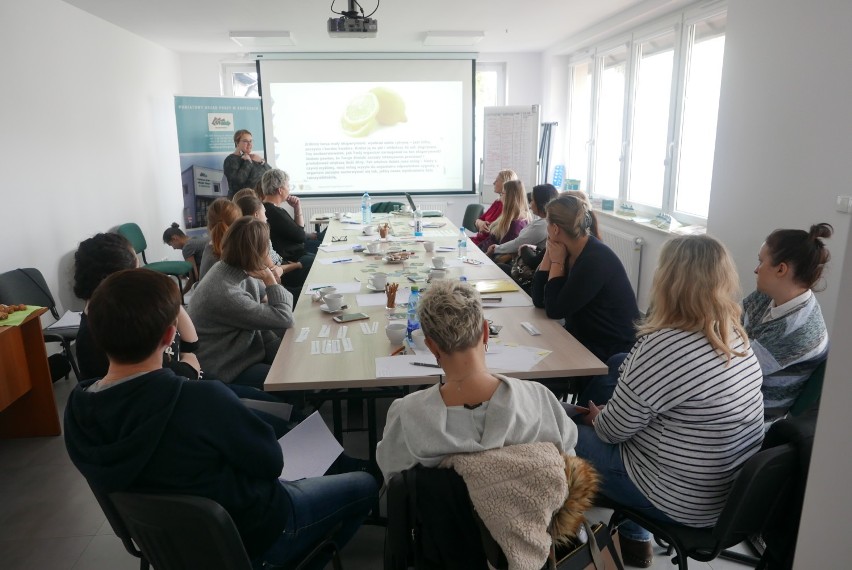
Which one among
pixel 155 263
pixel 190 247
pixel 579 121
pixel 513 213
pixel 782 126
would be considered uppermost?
pixel 579 121

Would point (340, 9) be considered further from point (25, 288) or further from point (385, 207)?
point (25, 288)

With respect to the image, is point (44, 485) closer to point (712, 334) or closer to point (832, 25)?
point (712, 334)

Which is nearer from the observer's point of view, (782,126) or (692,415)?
(692,415)

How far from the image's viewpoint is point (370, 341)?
8.13ft

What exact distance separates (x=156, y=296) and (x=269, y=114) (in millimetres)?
7262

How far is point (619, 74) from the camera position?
674cm

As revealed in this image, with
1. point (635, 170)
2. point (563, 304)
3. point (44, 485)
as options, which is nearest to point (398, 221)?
point (635, 170)

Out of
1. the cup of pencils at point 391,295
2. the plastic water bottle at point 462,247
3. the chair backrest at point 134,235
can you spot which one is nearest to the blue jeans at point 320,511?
the cup of pencils at point 391,295

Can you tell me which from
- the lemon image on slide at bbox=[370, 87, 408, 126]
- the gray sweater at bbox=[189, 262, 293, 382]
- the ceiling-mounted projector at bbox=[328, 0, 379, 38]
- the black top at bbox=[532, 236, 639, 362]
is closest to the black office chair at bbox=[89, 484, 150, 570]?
the gray sweater at bbox=[189, 262, 293, 382]

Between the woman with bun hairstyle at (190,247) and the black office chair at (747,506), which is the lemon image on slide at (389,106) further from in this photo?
the black office chair at (747,506)

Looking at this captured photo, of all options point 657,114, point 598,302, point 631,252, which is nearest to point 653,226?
point 631,252

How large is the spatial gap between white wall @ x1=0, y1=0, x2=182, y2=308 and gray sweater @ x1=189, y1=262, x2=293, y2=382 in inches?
96.4

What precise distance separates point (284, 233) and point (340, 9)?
2314 millimetres

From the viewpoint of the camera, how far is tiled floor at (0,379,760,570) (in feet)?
7.34
